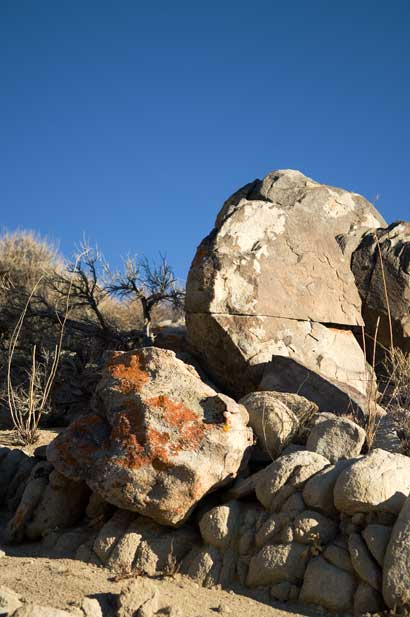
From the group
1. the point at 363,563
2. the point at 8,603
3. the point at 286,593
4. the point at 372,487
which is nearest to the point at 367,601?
the point at 363,563

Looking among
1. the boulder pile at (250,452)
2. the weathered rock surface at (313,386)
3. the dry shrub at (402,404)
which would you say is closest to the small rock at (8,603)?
the boulder pile at (250,452)

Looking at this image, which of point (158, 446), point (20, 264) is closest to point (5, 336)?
point (20, 264)

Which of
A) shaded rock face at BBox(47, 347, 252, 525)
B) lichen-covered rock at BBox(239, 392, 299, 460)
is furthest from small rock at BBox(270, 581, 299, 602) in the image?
lichen-covered rock at BBox(239, 392, 299, 460)

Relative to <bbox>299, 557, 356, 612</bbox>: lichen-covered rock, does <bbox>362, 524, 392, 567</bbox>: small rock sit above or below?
above

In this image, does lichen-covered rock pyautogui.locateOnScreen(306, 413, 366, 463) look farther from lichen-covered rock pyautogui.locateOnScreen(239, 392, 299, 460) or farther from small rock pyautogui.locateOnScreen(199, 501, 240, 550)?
small rock pyautogui.locateOnScreen(199, 501, 240, 550)

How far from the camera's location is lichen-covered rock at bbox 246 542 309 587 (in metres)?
4.18

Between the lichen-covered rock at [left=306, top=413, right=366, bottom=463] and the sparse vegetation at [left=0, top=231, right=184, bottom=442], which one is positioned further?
the sparse vegetation at [left=0, top=231, right=184, bottom=442]

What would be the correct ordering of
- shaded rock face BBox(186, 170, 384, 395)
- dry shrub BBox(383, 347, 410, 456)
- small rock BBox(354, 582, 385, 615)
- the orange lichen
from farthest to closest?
1. shaded rock face BBox(186, 170, 384, 395)
2. dry shrub BBox(383, 347, 410, 456)
3. the orange lichen
4. small rock BBox(354, 582, 385, 615)

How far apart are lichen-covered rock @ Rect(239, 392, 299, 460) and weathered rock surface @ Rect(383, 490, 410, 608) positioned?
1.47 metres

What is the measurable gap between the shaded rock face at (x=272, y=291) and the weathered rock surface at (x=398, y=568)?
2.98m

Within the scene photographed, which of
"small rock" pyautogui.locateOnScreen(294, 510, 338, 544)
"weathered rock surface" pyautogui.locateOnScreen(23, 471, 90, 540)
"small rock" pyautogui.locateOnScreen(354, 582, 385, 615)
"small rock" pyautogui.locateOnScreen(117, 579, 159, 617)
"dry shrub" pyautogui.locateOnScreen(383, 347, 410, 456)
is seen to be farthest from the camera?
"dry shrub" pyautogui.locateOnScreen(383, 347, 410, 456)

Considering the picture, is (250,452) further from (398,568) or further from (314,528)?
(398,568)

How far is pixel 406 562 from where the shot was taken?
379 centimetres

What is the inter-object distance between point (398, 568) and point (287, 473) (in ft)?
3.35
